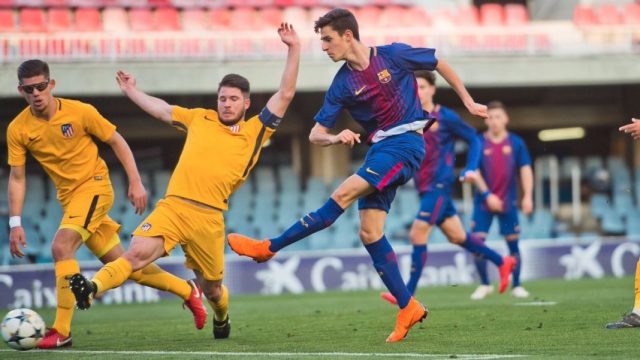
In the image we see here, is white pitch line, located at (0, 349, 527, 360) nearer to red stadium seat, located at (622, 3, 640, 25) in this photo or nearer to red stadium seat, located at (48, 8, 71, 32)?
red stadium seat, located at (48, 8, 71, 32)

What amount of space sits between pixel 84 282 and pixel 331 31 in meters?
2.47

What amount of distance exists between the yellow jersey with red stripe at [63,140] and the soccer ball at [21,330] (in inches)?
51.7

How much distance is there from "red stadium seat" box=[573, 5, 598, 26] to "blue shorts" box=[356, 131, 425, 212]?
1633 cm

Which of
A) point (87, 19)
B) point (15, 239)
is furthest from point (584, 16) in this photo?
point (15, 239)

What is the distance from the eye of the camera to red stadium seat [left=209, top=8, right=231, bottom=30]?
22.5m

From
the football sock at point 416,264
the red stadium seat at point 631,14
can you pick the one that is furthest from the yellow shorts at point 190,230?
the red stadium seat at point 631,14

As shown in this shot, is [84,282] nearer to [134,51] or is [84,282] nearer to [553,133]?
[134,51]

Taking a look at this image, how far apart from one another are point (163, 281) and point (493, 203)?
5757 millimetres

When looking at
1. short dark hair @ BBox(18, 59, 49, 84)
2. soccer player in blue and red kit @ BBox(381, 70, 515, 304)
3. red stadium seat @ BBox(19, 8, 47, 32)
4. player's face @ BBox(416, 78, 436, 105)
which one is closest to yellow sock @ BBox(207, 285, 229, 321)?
short dark hair @ BBox(18, 59, 49, 84)

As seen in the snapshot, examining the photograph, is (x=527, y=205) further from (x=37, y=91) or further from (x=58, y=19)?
(x=58, y=19)

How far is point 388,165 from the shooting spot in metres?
8.09

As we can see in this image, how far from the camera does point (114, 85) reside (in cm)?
2070

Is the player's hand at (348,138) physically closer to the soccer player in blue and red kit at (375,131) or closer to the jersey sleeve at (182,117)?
the soccer player in blue and red kit at (375,131)

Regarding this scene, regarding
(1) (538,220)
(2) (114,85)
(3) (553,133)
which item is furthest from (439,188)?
(3) (553,133)
